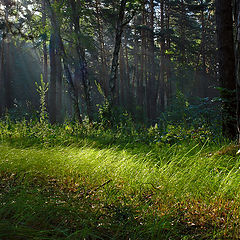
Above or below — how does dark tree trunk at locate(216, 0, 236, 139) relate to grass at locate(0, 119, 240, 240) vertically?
above

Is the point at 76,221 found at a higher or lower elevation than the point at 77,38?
lower

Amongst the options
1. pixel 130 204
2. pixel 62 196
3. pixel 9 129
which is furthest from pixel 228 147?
pixel 9 129

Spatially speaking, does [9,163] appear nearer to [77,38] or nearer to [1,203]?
[1,203]

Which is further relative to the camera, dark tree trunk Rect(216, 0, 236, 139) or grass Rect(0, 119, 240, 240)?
dark tree trunk Rect(216, 0, 236, 139)

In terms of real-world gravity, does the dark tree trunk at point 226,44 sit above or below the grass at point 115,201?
above

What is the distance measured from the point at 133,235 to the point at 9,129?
5163 mm

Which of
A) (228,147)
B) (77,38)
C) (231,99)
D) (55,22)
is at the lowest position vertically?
(228,147)

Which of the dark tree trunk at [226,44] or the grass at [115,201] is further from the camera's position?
the dark tree trunk at [226,44]

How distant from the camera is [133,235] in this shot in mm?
1589

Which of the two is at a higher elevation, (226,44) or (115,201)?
(226,44)

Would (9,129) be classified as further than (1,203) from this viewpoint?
Yes

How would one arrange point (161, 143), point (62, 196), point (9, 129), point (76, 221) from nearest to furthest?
1. point (76, 221)
2. point (62, 196)
3. point (161, 143)
4. point (9, 129)

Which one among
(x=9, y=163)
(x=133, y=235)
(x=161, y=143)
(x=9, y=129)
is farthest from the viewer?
(x=9, y=129)

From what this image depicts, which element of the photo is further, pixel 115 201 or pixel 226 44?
pixel 226 44
